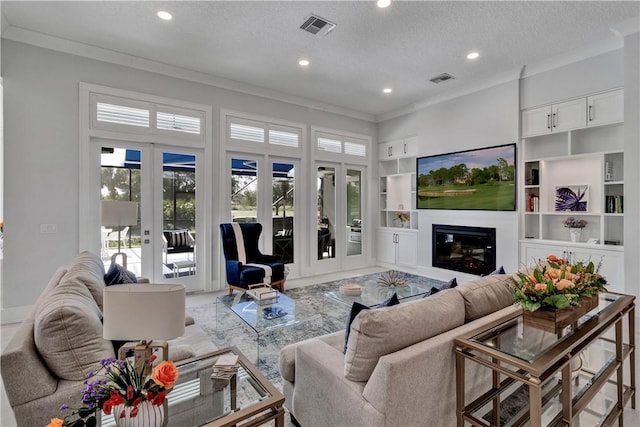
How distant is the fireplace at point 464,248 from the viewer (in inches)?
199

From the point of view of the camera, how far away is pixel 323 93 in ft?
18.5

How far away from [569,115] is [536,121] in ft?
1.33

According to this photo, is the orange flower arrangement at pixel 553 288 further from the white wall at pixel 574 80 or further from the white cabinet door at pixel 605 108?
the white wall at pixel 574 80

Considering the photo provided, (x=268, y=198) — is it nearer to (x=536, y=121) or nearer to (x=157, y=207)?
(x=157, y=207)

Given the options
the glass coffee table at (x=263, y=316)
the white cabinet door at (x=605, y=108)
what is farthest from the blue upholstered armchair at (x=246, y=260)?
the white cabinet door at (x=605, y=108)

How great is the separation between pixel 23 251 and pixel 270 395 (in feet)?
13.4

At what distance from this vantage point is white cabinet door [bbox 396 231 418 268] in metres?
6.27

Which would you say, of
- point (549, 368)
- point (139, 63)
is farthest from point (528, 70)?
point (139, 63)

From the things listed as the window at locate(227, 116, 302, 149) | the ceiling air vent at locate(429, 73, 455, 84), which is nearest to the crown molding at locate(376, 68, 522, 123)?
the ceiling air vent at locate(429, 73, 455, 84)

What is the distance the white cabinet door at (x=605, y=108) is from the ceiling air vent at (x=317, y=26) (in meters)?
3.51

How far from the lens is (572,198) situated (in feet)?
14.1

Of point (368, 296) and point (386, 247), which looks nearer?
point (368, 296)

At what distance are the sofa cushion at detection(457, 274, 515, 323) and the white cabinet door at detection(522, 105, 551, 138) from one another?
3.46 m

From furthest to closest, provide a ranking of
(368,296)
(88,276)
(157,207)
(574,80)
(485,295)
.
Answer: (157,207), (574,80), (368,296), (88,276), (485,295)
